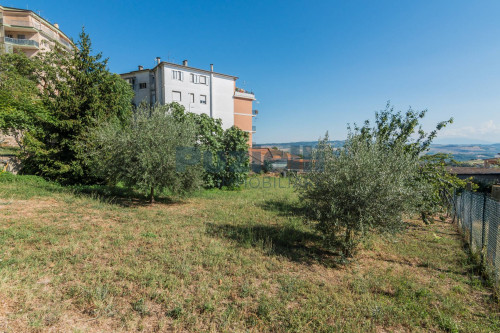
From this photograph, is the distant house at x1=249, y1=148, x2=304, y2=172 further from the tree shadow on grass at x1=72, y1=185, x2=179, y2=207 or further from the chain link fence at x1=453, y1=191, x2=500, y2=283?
the chain link fence at x1=453, y1=191, x2=500, y2=283

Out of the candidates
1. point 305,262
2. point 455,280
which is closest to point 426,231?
point 455,280

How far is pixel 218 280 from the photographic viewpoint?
455cm

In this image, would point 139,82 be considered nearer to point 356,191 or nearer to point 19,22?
point 19,22

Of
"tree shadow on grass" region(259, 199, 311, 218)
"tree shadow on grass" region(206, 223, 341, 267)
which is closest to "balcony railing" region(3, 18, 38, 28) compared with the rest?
"tree shadow on grass" region(259, 199, 311, 218)

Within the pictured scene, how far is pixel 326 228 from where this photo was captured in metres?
6.05

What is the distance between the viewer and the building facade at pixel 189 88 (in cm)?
3322

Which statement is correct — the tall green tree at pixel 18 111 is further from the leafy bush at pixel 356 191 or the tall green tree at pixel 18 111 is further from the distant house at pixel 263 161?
the distant house at pixel 263 161

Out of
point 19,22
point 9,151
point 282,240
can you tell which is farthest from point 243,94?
A: point 282,240

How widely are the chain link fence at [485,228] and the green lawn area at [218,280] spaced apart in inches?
17.3

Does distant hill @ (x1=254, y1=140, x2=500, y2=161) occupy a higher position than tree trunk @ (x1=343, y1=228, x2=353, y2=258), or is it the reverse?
distant hill @ (x1=254, y1=140, x2=500, y2=161)

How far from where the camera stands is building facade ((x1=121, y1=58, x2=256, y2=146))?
33.2 m

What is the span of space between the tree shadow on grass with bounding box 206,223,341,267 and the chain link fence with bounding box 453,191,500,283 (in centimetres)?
319

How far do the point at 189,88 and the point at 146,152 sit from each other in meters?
27.6

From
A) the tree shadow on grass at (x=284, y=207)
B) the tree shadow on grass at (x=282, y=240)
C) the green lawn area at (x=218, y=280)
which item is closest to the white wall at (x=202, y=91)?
the tree shadow on grass at (x=284, y=207)
